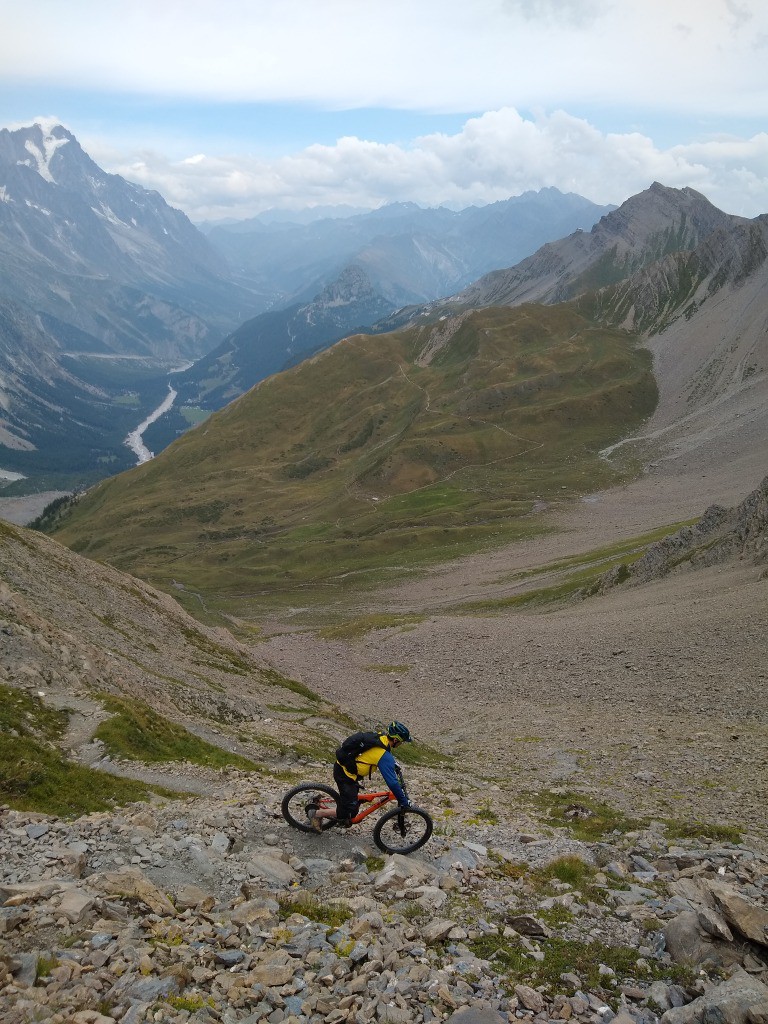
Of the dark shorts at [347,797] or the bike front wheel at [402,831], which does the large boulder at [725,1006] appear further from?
the dark shorts at [347,797]

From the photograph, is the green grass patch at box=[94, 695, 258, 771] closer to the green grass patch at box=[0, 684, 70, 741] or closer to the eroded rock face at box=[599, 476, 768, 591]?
the green grass patch at box=[0, 684, 70, 741]

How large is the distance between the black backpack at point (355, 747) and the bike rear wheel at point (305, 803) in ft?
2.87

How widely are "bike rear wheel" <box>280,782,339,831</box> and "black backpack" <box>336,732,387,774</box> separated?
34.4 inches

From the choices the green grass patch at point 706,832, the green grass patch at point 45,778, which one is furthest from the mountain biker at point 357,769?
the green grass patch at point 706,832

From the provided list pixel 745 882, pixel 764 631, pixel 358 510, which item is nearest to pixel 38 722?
pixel 745 882

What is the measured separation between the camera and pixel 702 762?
1181 inches

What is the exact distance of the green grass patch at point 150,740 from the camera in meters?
23.0

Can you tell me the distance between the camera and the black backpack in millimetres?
17531

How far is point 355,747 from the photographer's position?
17625 millimetres

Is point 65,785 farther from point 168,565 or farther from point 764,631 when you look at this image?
point 168,565

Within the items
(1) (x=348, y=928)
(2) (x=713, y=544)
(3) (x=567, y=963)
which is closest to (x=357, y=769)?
(1) (x=348, y=928)

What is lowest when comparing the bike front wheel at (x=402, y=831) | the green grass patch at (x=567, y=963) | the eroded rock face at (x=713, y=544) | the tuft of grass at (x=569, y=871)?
the eroded rock face at (x=713, y=544)

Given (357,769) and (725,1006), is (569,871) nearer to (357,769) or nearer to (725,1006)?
(357,769)

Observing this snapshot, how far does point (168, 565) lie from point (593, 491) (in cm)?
10902
